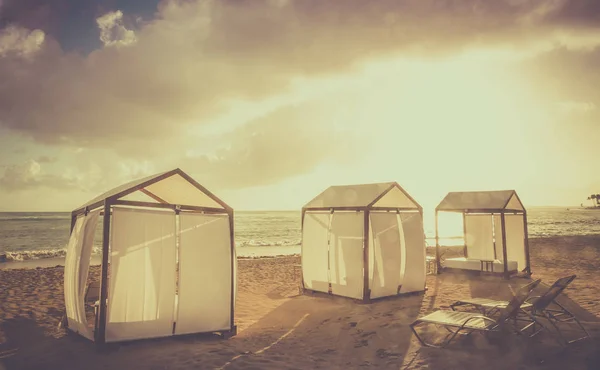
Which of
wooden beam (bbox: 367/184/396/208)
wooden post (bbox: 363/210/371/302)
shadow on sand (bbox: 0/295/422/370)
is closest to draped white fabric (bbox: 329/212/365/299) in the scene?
wooden post (bbox: 363/210/371/302)

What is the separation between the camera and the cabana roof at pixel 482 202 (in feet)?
50.4

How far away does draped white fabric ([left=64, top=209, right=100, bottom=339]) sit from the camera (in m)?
7.24

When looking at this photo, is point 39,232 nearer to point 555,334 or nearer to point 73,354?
point 73,354

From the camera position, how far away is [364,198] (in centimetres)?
1127

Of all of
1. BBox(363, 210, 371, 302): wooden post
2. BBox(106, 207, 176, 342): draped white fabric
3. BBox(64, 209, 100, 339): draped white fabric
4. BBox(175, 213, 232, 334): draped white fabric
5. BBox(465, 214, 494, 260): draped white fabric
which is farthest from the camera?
BBox(465, 214, 494, 260): draped white fabric

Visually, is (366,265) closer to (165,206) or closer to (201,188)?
(201,188)

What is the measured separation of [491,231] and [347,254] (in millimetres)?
9111

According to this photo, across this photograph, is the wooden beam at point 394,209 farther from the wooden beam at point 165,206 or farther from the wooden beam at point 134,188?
the wooden beam at point 134,188

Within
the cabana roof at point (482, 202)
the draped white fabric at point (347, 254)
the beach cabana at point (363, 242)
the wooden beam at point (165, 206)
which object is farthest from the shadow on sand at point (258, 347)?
the cabana roof at point (482, 202)

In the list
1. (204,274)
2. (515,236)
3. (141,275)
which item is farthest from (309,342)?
(515,236)

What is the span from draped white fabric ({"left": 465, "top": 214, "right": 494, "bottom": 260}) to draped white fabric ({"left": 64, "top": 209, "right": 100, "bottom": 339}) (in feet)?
50.1

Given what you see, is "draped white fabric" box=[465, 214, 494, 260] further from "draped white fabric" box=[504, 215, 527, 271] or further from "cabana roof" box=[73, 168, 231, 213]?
"cabana roof" box=[73, 168, 231, 213]

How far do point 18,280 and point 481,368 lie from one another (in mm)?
16655

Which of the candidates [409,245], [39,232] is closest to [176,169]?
[409,245]
